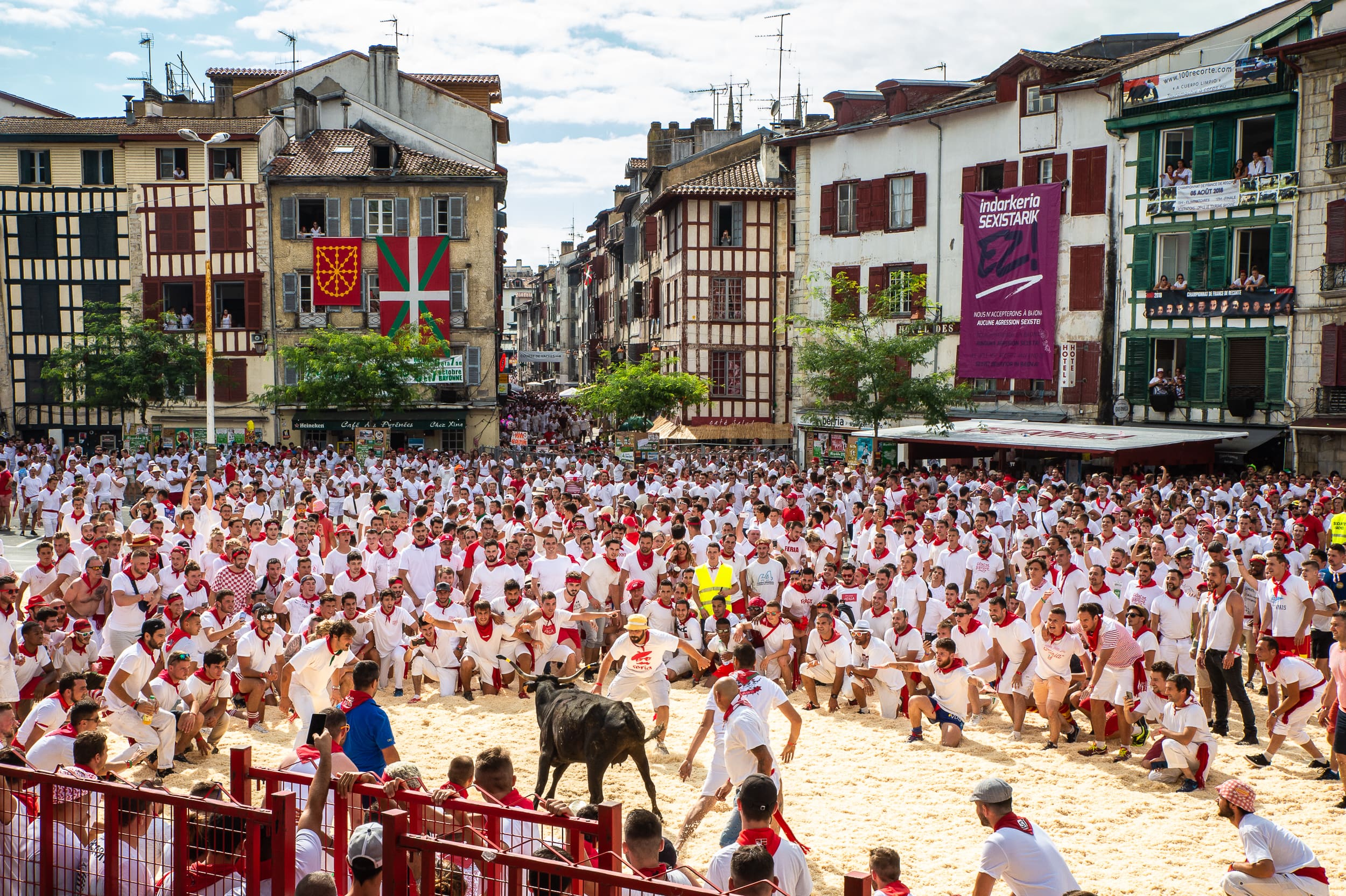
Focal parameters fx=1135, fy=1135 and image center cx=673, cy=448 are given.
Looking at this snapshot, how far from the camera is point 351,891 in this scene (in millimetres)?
5203

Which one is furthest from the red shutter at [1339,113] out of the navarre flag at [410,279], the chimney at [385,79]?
the chimney at [385,79]

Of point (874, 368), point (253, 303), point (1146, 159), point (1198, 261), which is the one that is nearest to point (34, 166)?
point (253, 303)

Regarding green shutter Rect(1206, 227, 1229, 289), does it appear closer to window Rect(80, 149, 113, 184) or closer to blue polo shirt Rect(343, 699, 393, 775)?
blue polo shirt Rect(343, 699, 393, 775)

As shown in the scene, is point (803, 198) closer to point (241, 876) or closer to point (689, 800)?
point (689, 800)

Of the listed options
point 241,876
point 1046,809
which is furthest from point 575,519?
point 241,876

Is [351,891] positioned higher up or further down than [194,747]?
higher up

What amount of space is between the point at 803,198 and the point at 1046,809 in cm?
3229

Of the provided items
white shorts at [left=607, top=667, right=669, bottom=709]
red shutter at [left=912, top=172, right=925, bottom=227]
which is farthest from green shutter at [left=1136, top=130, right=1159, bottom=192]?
white shorts at [left=607, top=667, right=669, bottom=709]

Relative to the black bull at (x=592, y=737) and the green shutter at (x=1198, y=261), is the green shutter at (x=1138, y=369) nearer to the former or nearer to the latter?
the green shutter at (x=1198, y=261)

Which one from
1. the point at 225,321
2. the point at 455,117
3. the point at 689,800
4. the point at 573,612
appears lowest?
the point at 689,800

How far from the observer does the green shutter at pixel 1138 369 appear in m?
31.4

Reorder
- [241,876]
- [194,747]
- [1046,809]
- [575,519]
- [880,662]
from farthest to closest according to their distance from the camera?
1. [575,519]
2. [880,662]
3. [194,747]
4. [1046,809]
5. [241,876]

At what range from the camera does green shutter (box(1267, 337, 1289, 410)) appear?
2856 cm

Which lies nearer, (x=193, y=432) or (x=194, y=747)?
(x=194, y=747)
